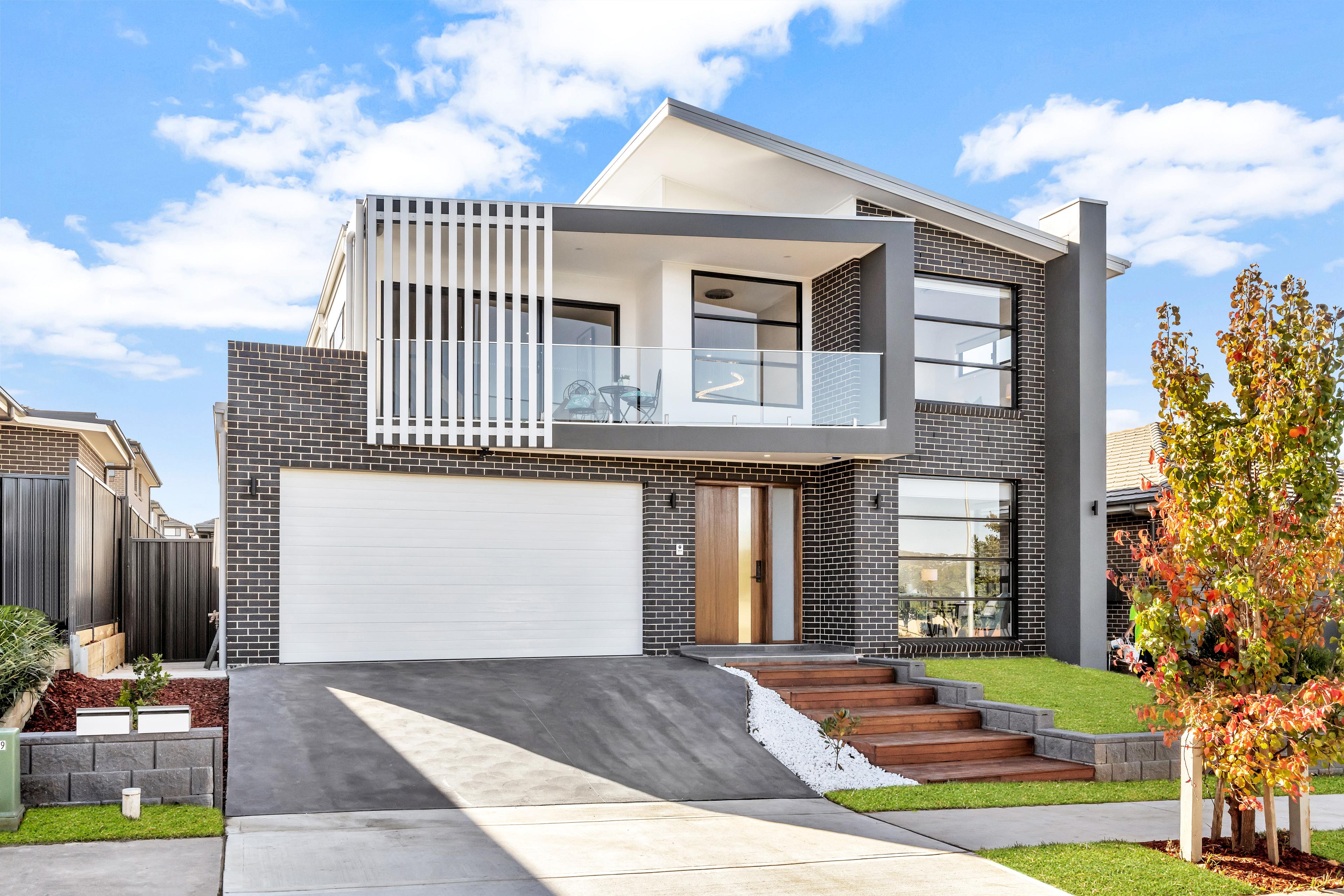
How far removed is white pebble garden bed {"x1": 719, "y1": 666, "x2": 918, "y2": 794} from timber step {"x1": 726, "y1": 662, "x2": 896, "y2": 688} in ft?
2.82

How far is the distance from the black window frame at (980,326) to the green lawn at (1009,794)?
20.2ft

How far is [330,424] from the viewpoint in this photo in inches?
481

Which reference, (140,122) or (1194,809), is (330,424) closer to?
(1194,809)

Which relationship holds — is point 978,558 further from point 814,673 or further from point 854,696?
point 854,696

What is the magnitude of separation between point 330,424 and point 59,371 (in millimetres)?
51618

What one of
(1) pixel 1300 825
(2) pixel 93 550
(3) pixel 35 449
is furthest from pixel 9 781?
(3) pixel 35 449

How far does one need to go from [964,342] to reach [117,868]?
42.4ft

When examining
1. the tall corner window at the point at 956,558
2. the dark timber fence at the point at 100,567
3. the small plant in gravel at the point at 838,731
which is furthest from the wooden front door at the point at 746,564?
the dark timber fence at the point at 100,567

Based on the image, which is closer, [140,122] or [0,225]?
[140,122]

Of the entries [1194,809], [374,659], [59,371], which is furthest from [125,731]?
[59,371]

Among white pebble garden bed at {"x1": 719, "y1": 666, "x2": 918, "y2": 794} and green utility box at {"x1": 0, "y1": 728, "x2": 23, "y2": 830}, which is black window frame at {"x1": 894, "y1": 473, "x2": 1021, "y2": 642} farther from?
green utility box at {"x1": 0, "y1": 728, "x2": 23, "y2": 830}

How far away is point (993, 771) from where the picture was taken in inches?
379

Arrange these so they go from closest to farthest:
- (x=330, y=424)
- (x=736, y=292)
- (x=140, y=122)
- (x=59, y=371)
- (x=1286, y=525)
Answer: (x=1286, y=525)
(x=330, y=424)
(x=736, y=292)
(x=140, y=122)
(x=59, y=371)

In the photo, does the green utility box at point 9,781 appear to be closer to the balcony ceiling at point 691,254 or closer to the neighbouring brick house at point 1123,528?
the balcony ceiling at point 691,254
